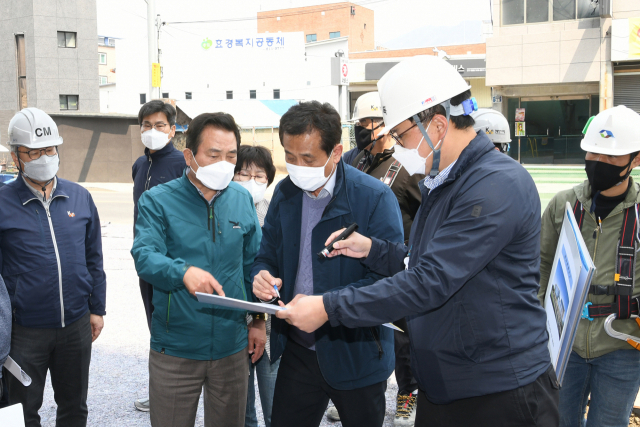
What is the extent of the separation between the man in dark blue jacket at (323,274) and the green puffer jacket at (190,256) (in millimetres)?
246

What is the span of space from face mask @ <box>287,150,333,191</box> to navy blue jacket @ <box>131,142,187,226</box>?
2422 mm

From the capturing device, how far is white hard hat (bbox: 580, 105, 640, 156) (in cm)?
305

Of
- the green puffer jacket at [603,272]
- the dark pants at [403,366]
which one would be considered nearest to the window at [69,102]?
the dark pants at [403,366]

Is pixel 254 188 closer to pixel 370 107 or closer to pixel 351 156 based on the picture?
pixel 370 107

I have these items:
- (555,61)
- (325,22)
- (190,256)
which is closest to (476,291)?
(190,256)

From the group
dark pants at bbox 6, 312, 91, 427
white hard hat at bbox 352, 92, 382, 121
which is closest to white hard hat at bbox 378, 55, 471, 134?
dark pants at bbox 6, 312, 91, 427

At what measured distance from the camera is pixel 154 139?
16.8 ft

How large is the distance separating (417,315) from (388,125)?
0.77 meters

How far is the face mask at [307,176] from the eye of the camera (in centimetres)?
279

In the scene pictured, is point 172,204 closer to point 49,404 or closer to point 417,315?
point 417,315

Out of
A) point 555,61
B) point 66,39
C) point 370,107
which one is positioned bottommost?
point 370,107

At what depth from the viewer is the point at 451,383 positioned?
6.95 ft

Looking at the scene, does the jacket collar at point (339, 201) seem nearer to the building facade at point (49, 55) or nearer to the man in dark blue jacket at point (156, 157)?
the man in dark blue jacket at point (156, 157)

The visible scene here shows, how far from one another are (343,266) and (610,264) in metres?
1.50
